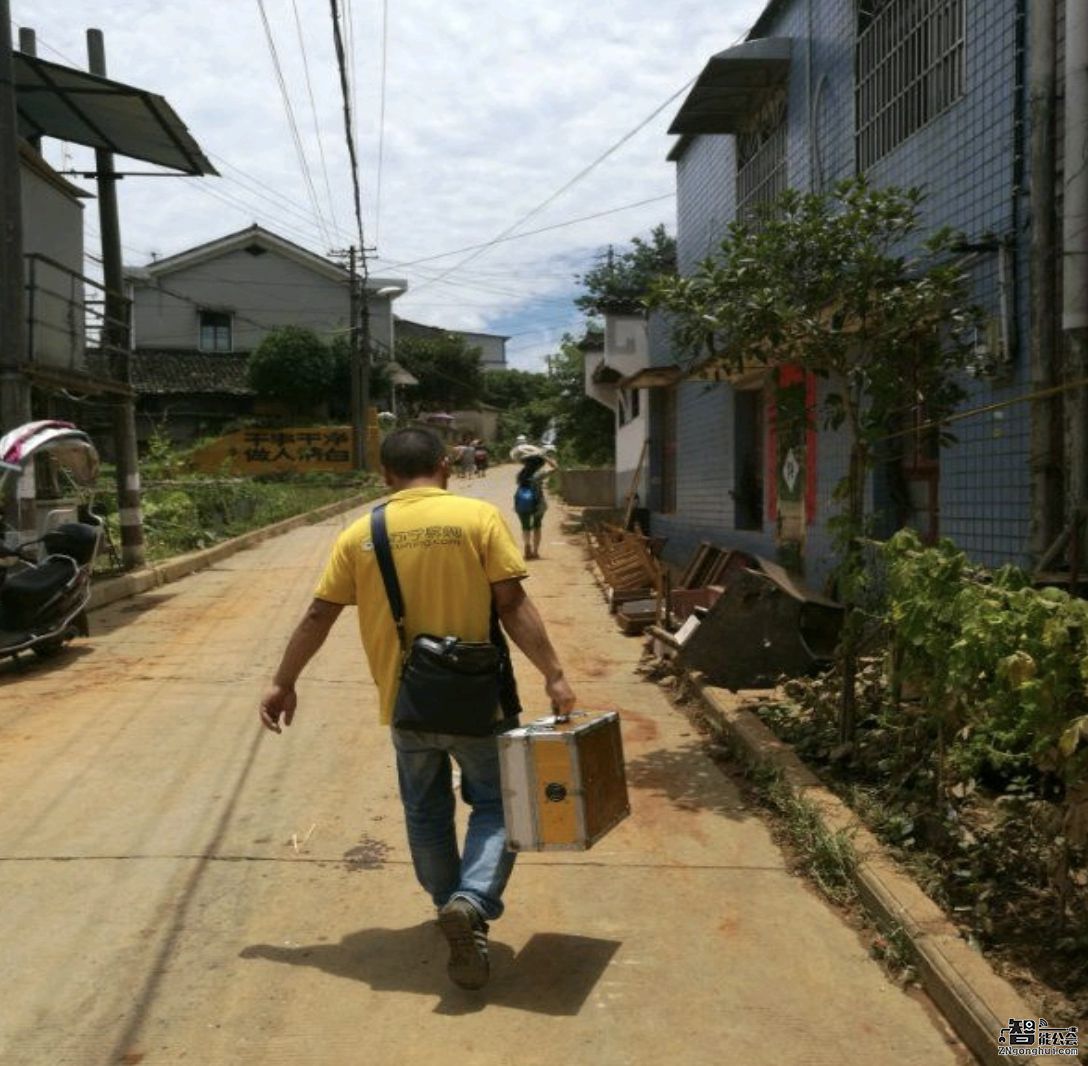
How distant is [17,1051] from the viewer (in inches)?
116

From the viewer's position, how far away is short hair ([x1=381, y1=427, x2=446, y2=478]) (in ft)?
11.7

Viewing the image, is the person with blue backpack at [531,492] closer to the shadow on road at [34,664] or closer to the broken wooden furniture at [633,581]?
the broken wooden furniture at [633,581]

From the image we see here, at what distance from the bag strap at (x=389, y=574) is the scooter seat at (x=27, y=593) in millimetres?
5448

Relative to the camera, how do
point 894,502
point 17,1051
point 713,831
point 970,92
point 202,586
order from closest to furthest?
1. point 17,1051
2. point 713,831
3. point 970,92
4. point 894,502
5. point 202,586

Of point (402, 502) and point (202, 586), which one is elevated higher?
point (402, 502)

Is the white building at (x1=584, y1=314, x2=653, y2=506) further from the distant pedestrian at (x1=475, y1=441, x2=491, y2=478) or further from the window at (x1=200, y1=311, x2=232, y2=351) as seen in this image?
the window at (x1=200, y1=311, x2=232, y2=351)

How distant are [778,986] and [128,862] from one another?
8.34ft

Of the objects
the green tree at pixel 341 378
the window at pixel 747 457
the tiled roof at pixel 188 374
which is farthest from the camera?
the green tree at pixel 341 378

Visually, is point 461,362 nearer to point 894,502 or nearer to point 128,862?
point 894,502

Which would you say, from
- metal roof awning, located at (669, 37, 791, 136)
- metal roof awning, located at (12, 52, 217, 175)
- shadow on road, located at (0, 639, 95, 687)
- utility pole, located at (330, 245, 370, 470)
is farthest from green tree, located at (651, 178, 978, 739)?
utility pole, located at (330, 245, 370, 470)

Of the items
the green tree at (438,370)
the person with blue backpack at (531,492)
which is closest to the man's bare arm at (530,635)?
the person with blue backpack at (531,492)

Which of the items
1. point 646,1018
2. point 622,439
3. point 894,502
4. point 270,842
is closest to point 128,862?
point 270,842

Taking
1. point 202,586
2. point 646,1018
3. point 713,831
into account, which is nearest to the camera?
point 646,1018

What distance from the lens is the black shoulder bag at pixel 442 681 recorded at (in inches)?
130
